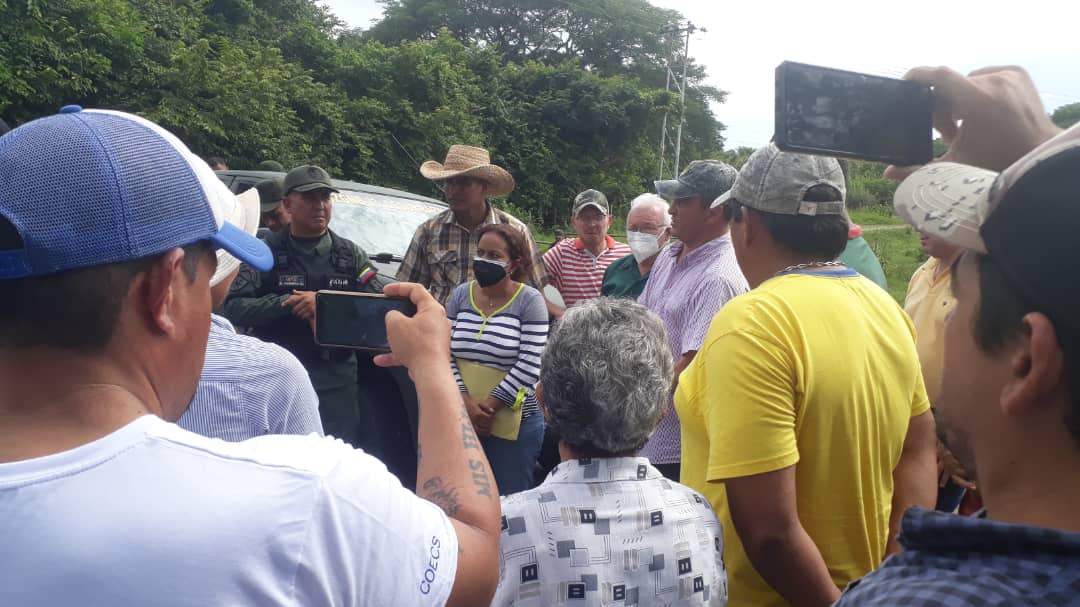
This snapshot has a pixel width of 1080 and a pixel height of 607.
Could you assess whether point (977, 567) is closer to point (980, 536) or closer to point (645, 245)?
point (980, 536)

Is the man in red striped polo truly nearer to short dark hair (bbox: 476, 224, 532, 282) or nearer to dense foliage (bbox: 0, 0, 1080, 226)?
short dark hair (bbox: 476, 224, 532, 282)

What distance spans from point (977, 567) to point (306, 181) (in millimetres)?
3855

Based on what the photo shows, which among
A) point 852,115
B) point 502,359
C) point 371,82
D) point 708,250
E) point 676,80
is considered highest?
point 676,80

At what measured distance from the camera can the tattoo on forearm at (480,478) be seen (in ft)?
3.93

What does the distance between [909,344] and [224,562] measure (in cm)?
179

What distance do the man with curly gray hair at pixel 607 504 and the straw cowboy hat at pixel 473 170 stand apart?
2820 mm

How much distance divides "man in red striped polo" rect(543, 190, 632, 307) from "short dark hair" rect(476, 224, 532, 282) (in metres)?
1.14

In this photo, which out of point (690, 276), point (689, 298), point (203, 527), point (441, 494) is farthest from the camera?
point (690, 276)

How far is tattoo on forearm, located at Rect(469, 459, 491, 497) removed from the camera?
120 centimetres

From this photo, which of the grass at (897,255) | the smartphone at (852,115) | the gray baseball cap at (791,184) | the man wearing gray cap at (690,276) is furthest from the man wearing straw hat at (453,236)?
the grass at (897,255)

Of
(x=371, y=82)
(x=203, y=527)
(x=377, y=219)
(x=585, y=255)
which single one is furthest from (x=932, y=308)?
(x=371, y=82)

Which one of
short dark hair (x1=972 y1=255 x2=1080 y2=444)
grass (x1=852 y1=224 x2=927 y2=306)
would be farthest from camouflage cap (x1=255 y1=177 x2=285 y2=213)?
grass (x1=852 y1=224 x2=927 y2=306)

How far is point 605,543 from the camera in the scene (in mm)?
1706

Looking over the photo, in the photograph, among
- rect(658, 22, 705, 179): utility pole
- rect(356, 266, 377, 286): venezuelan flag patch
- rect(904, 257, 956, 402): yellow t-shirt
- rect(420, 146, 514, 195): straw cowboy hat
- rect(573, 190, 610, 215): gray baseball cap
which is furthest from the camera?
rect(658, 22, 705, 179): utility pole
